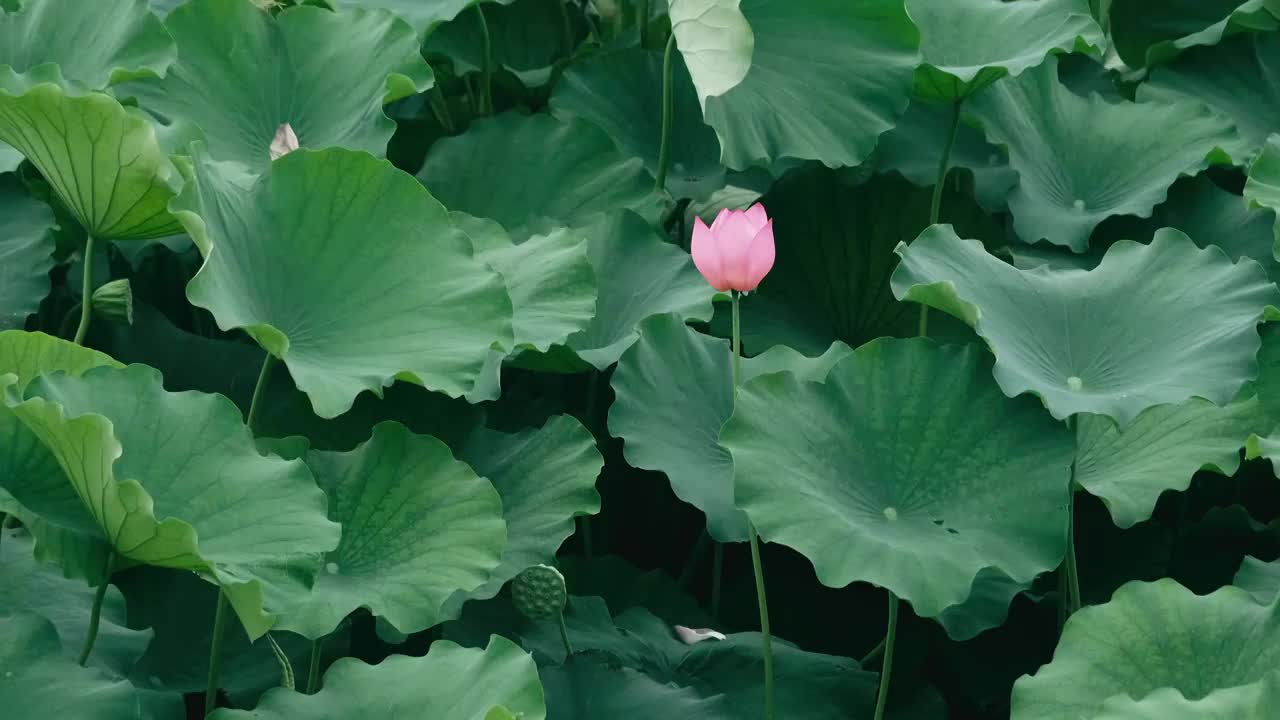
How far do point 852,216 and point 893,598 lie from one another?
0.73 metres

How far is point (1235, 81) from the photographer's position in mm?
1946

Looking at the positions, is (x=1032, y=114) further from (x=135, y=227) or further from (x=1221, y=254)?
(x=135, y=227)

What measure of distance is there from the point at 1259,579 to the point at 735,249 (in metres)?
0.58

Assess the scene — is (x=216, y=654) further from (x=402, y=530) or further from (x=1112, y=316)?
(x=1112, y=316)

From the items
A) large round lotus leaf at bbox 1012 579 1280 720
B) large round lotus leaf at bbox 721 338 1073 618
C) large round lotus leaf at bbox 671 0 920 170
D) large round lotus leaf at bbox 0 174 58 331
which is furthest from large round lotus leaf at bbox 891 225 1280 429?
large round lotus leaf at bbox 0 174 58 331

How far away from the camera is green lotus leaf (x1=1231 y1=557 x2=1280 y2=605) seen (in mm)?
1333

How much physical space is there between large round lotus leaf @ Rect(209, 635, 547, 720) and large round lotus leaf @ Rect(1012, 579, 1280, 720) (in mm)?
393

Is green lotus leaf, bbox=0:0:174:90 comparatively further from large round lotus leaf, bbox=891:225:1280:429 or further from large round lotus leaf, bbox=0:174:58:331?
large round lotus leaf, bbox=891:225:1280:429

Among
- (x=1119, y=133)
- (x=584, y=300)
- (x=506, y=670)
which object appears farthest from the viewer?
(x=1119, y=133)

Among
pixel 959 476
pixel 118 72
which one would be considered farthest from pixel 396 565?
pixel 118 72

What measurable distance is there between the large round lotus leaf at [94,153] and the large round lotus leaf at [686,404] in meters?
0.45

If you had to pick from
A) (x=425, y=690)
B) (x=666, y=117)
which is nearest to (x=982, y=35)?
(x=666, y=117)

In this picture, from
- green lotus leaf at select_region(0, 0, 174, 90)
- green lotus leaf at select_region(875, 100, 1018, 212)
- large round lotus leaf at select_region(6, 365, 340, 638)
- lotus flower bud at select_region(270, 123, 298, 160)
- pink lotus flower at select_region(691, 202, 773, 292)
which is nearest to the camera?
large round lotus leaf at select_region(6, 365, 340, 638)

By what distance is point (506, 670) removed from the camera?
1116 mm
